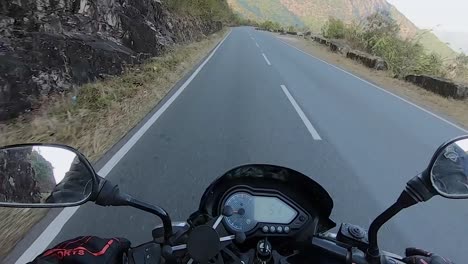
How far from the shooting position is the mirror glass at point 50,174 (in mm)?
1729

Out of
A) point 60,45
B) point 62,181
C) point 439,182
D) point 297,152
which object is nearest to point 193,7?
point 60,45

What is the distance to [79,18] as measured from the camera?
11.0m

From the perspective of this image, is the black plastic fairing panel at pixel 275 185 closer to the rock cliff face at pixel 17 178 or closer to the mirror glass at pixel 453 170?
A: the mirror glass at pixel 453 170

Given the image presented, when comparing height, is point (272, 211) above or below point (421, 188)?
below

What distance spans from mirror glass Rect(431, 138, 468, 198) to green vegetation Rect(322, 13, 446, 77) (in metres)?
17.2

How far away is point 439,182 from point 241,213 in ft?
2.72

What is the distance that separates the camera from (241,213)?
1.97m

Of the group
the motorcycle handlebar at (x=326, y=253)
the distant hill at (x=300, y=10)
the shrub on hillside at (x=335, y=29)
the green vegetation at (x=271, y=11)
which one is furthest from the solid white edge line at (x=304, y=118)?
the green vegetation at (x=271, y=11)

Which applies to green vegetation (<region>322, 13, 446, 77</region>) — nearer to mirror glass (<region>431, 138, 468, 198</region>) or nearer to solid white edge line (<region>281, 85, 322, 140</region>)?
solid white edge line (<region>281, 85, 322, 140</region>)

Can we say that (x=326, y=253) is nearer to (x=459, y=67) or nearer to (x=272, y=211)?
(x=272, y=211)

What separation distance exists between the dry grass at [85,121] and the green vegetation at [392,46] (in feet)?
39.8

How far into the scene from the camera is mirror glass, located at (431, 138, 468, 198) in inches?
63.9

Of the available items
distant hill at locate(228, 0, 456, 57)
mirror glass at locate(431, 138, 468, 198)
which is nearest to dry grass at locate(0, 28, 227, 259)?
mirror glass at locate(431, 138, 468, 198)

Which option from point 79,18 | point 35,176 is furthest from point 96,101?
point 35,176
